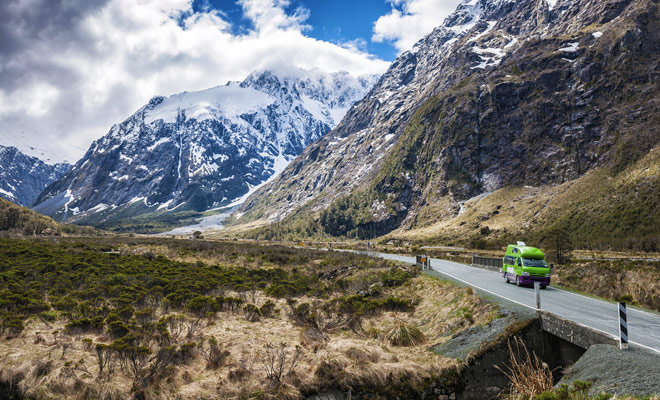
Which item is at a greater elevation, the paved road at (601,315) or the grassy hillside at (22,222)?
the grassy hillside at (22,222)

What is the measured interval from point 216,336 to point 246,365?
3113mm

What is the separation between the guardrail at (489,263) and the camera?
32.6 meters

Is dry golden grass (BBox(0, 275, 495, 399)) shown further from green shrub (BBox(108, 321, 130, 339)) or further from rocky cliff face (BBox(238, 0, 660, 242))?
rocky cliff face (BBox(238, 0, 660, 242))

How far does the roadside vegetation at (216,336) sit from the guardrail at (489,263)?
1294 cm

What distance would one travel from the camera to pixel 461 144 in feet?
440

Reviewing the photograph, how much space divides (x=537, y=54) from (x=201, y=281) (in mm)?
158272

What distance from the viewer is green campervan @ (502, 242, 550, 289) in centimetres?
2058

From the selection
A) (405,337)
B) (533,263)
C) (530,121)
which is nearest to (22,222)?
(405,337)

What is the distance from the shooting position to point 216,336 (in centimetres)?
1446

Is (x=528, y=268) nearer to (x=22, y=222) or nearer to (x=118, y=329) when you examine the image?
(x=118, y=329)

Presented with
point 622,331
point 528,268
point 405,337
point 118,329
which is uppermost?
point 622,331

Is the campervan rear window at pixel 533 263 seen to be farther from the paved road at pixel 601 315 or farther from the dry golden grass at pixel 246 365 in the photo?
the dry golden grass at pixel 246 365

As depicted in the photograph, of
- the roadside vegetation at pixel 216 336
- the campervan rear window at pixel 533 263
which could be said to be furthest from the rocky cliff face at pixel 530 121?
the roadside vegetation at pixel 216 336

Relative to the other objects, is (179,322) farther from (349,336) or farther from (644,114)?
(644,114)
